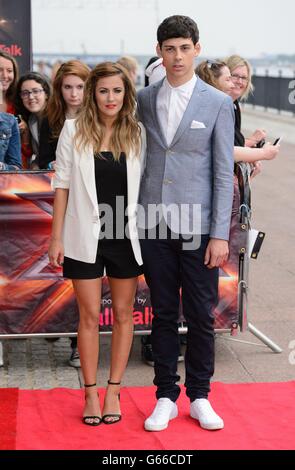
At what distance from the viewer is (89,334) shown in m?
5.07

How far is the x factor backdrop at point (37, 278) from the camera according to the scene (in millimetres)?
5758

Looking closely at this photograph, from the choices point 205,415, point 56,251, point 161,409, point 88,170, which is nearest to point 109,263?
point 56,251

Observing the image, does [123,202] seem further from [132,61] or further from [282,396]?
[132,61]

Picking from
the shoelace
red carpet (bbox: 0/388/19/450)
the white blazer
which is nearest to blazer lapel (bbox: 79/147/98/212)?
the white blazer

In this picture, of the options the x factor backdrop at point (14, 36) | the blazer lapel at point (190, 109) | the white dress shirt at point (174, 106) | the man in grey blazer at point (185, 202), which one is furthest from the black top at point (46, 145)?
the x factor backdrop at point (14, 36)

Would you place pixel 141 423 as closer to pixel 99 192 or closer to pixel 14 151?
pixel 99 192

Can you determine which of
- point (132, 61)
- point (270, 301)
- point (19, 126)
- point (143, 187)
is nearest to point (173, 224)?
point (143, 187)

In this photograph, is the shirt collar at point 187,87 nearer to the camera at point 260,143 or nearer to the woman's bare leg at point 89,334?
the woman's bare leg at point 89,334

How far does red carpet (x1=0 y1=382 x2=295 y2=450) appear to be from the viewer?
4766 mm

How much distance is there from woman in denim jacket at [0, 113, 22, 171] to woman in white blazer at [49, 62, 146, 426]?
4.12ft

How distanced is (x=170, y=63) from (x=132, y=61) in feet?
23.5

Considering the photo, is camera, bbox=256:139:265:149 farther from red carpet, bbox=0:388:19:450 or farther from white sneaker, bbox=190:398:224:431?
red carpet, bbox=0:388:19:450

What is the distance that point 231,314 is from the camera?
609 centimetres
